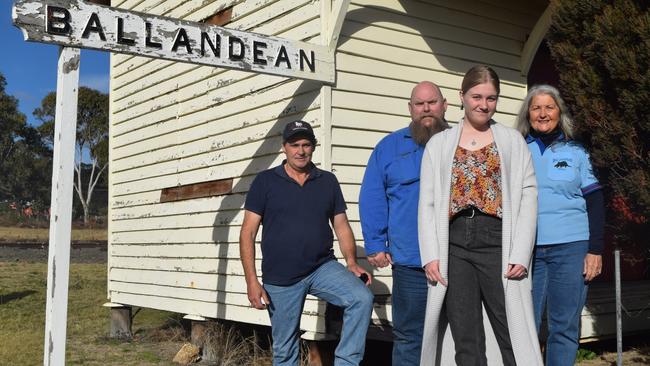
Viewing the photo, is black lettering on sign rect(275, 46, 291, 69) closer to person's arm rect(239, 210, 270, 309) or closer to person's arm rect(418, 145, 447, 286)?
person's arm rect(239, 210, 270, 309)

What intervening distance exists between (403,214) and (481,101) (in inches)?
34.0

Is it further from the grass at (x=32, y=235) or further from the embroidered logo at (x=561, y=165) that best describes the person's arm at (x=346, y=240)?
the grass at (x=32, y=235)

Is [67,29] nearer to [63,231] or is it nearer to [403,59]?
[63,231]

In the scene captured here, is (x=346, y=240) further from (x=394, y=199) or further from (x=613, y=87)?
→ (x=613, y=87)

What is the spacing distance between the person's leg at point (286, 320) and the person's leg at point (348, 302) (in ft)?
0.40

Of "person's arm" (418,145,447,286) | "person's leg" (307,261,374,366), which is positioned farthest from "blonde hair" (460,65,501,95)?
"person's leg" (307,261,374,366)

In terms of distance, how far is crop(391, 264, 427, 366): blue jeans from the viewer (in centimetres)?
375

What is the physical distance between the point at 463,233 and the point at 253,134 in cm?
375

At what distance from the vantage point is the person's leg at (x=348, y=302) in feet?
13.2

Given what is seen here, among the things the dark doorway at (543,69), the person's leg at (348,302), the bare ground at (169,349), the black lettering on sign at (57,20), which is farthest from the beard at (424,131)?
the dark doorway at (543,69)

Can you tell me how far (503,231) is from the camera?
313cm

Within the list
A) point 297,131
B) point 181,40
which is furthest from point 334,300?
point 181,40

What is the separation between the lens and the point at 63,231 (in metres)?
4.41

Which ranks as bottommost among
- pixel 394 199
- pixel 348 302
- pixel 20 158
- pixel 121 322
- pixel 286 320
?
pixel 121 322
